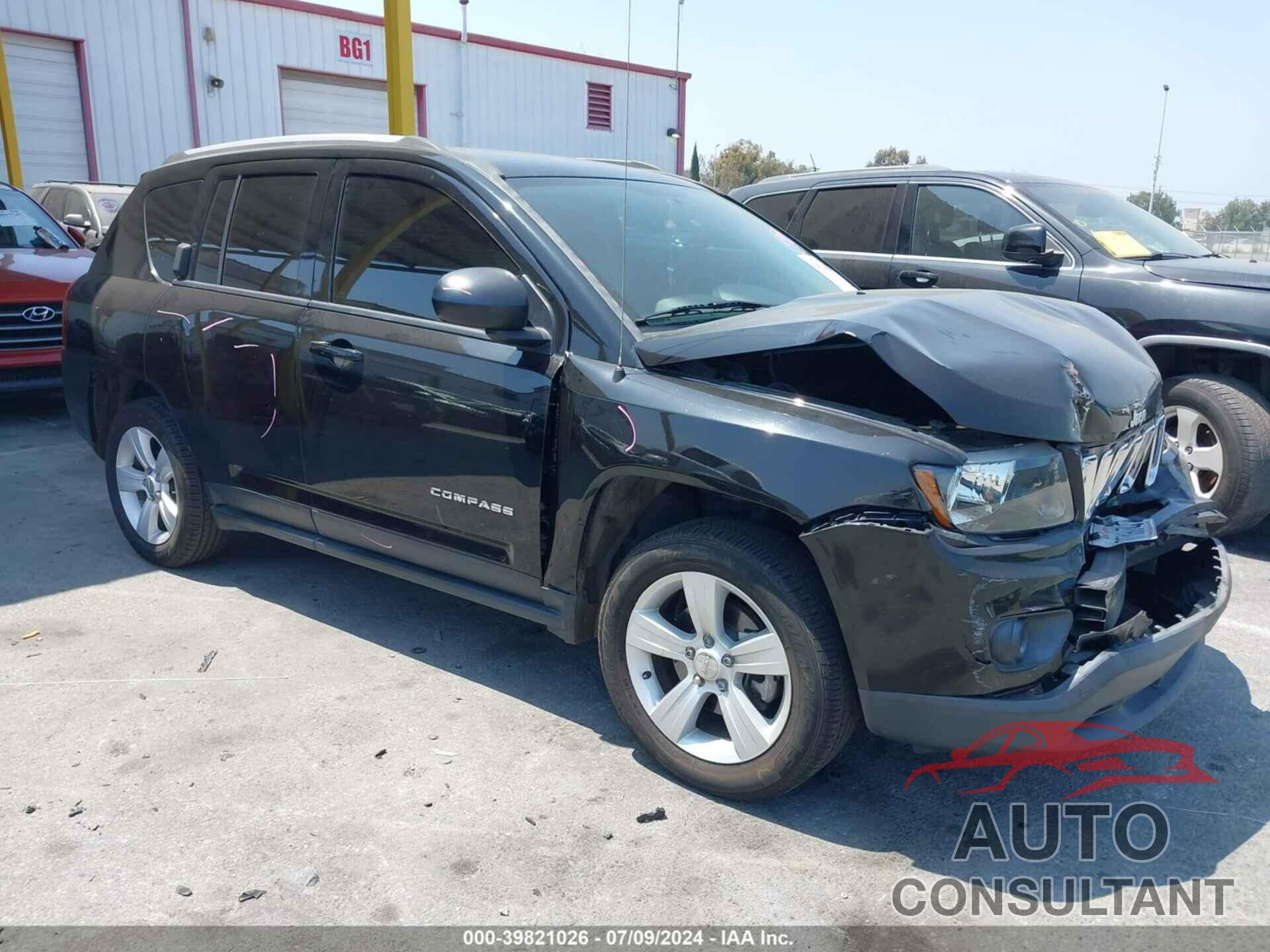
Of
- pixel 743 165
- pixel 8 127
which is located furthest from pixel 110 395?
pixel 743 165

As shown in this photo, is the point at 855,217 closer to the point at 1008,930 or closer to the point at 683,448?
the point at 683,448

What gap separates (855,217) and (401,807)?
5.10 m

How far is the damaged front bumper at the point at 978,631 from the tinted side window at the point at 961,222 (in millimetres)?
3790

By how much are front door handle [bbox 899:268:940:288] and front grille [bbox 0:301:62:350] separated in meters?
6.25

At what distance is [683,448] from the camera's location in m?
2.89

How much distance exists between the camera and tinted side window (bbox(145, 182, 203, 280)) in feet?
15.1

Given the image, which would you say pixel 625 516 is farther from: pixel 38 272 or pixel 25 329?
pixel 38 272

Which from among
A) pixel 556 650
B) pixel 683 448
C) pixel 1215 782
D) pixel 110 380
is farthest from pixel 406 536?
pixel 1215 782

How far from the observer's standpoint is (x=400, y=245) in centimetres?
374

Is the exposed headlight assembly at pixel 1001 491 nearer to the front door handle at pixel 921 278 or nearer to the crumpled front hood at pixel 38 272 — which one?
the front door handle at pixel 921 278

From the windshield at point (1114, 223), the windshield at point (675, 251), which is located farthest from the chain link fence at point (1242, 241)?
the windshield at point (675, 251)

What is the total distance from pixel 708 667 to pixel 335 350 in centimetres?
183

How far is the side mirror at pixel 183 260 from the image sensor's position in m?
4.54

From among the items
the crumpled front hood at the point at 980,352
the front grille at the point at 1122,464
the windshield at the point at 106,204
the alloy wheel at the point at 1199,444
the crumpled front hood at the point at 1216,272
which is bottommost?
the alloy wheel at the point at 1199,444
